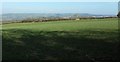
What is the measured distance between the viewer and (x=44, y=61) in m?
9.40

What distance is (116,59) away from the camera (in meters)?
9.48

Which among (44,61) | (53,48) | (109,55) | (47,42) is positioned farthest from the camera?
(47,42)

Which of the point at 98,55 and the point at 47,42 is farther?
the point at 47,42

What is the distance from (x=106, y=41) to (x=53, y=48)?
2.84 meters

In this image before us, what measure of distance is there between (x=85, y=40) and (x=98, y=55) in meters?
3.53

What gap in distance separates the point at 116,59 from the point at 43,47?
3.43 m

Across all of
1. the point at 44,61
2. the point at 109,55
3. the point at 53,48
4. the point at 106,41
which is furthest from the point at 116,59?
the point at 106,41

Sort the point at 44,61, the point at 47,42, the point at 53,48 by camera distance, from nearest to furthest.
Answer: the point at 44,61 → the point at 53,48 → the point at 47,42

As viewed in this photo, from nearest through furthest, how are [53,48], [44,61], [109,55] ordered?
[44,61]
[109,55]
[53,48]

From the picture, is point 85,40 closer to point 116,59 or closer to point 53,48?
point 53,48

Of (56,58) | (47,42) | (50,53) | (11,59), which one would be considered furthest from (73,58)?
(47,42)

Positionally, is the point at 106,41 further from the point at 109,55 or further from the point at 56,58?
the point at 56,58

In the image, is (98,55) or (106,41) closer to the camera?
(98,55)

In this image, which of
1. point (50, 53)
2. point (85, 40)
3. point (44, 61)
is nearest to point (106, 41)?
point (85, 40)
